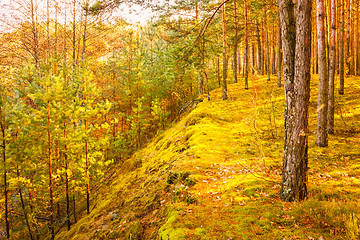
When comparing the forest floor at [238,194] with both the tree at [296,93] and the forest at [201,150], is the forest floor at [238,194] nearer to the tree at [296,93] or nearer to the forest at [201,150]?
the forest at [201,150]

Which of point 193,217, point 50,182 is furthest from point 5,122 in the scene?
point 193,217

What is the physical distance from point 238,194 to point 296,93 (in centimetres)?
225

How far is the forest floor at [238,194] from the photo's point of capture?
297 cm

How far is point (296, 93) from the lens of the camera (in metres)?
3.34

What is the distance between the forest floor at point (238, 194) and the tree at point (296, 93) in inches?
15.3

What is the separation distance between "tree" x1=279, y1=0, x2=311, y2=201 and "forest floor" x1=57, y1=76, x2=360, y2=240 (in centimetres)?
39

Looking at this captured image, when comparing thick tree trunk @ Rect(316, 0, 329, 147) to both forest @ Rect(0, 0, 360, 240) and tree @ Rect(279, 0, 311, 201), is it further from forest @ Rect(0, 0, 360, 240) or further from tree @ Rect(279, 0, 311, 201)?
tree @ Rect(279, 0, 311, 201)

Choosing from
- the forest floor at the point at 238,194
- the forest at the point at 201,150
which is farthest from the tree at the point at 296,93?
the forest floor at the point at 238,194

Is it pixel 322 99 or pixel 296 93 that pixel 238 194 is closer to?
pixel 296 93

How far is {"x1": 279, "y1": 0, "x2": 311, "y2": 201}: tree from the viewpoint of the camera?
3221mm

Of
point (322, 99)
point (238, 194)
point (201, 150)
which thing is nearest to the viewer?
point (238, 194)

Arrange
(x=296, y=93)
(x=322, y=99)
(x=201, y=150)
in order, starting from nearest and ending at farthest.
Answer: (x=296, y=93), (x=322, y=99), (x=201, y=150)

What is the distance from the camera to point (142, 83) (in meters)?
12.7

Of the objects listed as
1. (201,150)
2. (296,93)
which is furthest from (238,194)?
(201,150)
